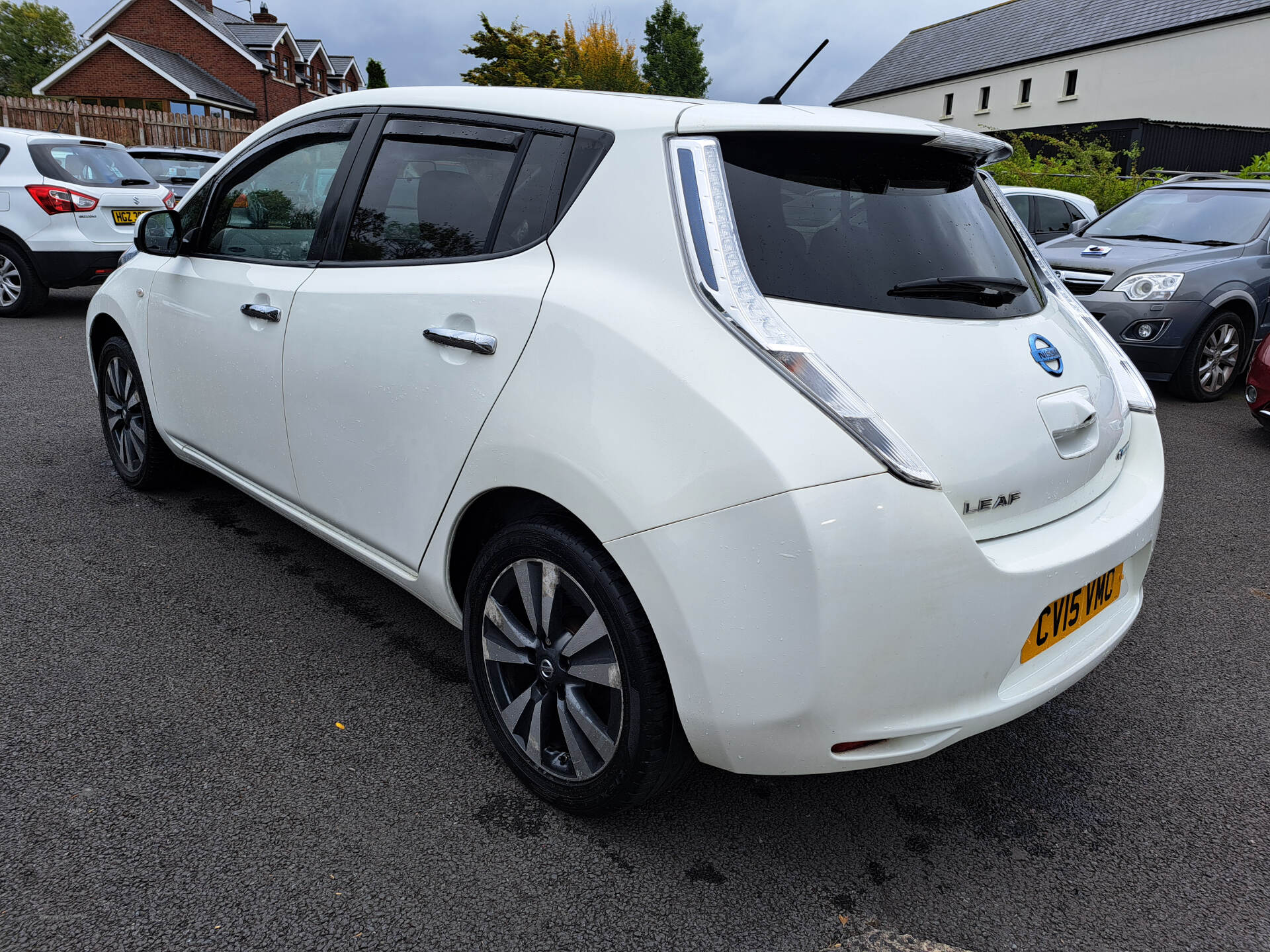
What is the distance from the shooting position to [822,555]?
167cm

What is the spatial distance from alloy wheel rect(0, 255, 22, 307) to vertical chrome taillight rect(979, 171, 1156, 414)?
9.81m

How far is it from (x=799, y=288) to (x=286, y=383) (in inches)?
67.8

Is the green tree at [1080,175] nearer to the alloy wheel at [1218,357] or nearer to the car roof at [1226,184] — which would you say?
the car roof at [1226,184]

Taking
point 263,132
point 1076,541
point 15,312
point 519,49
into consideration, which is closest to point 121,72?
point 519,49

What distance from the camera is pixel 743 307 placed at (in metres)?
1.84

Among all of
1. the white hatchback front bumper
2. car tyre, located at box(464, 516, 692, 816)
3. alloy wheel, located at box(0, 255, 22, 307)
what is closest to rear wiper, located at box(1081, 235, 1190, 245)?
the white hatchback front bumper

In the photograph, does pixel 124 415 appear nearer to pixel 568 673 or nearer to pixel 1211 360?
pixel 568 673

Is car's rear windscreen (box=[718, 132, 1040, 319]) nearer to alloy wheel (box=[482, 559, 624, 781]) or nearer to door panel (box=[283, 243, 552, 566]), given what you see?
door panel (box=[283, 243, 552, 566])

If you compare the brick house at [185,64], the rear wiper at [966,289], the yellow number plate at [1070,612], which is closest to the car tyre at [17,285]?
the rear wiper at [966,289]

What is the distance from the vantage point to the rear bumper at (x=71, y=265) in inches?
359

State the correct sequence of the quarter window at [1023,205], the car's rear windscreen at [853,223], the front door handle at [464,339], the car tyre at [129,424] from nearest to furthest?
the car's rear windscreen at [853,223]
the front door handle at [464,339]
the car tyre at [129,424]
the quarter window at [1023,205]

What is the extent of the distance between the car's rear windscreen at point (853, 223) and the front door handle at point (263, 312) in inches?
63.0

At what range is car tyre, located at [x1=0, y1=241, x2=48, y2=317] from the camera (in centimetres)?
923

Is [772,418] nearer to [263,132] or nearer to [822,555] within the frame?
[822,555]
